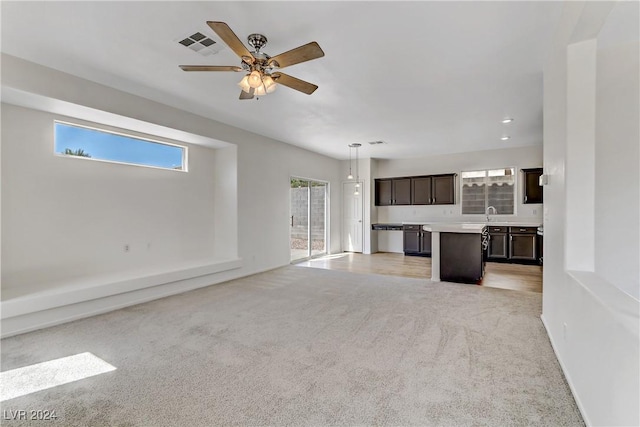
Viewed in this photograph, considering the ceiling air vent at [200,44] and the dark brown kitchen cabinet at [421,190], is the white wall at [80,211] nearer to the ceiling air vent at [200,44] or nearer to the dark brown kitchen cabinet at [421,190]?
the ceiling air vent at [200,44]

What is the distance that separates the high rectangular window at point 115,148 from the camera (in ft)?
12.7

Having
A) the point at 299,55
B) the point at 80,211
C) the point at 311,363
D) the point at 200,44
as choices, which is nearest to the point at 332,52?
the point at 299,55

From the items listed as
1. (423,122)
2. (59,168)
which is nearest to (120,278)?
(59,168)

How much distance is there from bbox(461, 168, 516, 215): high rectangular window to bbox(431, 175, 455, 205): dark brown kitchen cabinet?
28cm

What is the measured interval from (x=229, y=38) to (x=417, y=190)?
7.01 m

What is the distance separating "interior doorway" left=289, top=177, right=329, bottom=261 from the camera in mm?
7434

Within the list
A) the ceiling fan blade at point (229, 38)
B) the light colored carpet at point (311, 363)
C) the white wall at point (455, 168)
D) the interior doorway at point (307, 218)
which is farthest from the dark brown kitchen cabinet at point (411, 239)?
the ceiling fan blade at point (229, 38)

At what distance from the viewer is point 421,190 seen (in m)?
8.19

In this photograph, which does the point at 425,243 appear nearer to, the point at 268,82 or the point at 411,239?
the point at 411,239

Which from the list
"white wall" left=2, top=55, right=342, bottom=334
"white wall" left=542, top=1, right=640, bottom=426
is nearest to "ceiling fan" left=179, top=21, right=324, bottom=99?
"white wall" left=542, top=1, right=640, bottom=426

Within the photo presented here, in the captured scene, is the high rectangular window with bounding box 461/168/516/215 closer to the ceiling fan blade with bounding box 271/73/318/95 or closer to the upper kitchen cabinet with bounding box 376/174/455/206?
the upper kitchen cabinet with bounding box 376/174/455/206

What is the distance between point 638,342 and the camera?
1156 mm

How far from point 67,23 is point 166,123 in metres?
1.90

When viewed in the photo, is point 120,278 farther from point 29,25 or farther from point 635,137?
point 635,137
